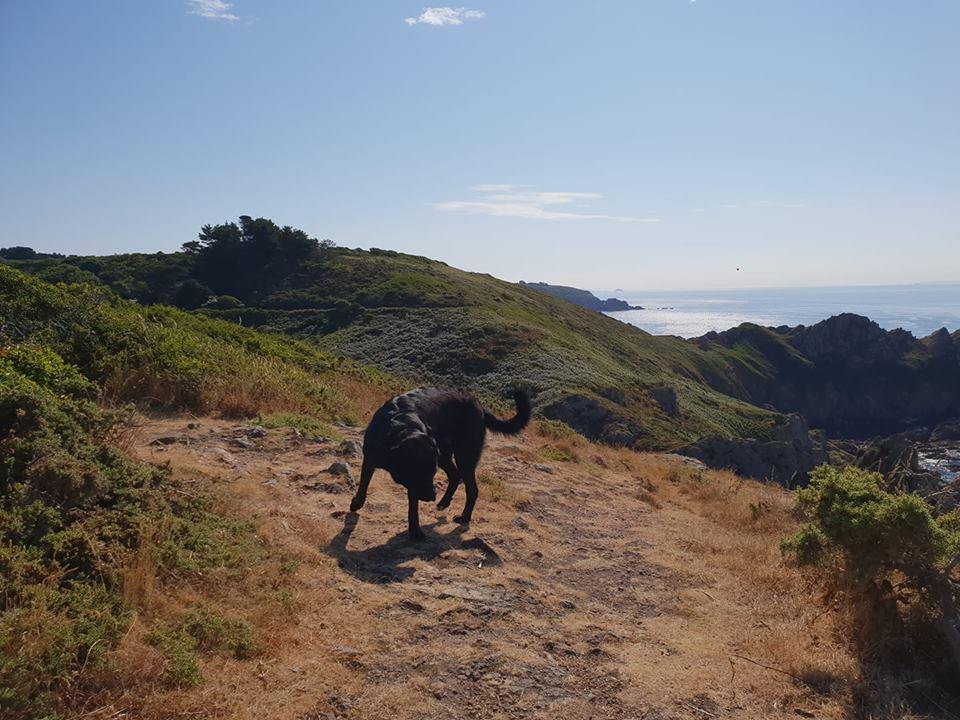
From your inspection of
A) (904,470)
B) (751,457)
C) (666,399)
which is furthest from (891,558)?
(666,399)

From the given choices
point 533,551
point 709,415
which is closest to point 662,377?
point 709,415

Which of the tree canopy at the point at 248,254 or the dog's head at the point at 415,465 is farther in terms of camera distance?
the tree canopy at the point at 248,254

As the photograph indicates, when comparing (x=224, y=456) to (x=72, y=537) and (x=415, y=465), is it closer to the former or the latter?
(x=415, y=465)

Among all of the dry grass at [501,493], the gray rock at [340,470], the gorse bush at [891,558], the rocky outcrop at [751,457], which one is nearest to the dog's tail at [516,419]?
the dry grass at [501,493]

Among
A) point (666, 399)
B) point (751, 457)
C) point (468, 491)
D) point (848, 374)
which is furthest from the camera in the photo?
point (848, 374)

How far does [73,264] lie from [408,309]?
4006 cm

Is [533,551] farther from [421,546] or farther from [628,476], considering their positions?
[628,476]

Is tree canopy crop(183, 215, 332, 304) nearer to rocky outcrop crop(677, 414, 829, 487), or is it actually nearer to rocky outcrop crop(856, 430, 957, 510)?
rocky outcrop crop(677, 414, 829, 487)

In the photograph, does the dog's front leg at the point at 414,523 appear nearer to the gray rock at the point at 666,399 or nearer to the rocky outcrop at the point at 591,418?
the rocky outcrop at the point at 591,418

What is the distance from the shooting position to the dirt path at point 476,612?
4.84 metres

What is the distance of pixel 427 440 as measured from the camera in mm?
8195

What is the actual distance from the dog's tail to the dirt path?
1192mm

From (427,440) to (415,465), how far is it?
418 mm

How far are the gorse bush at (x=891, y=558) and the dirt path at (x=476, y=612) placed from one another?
38.5 inches
